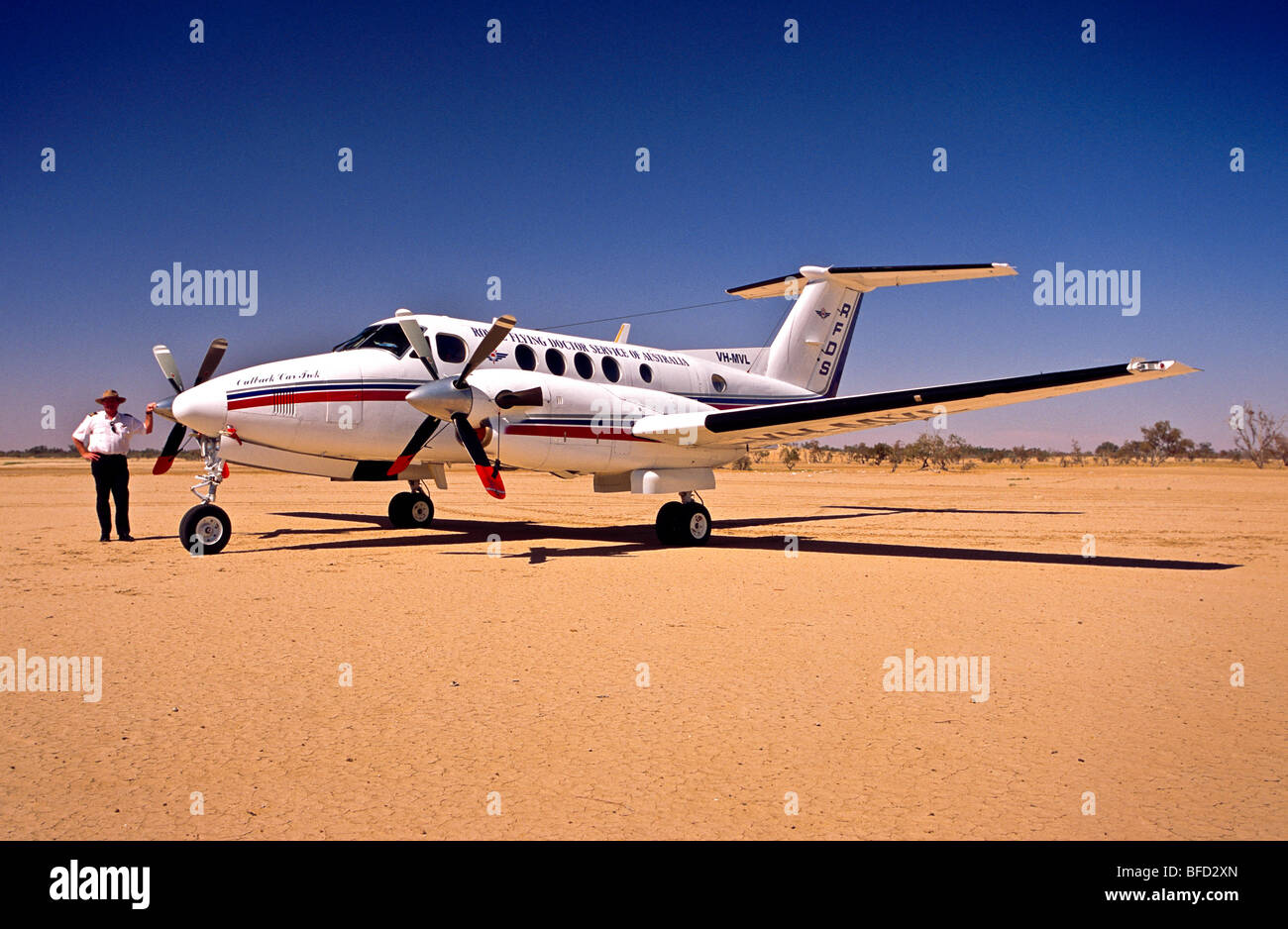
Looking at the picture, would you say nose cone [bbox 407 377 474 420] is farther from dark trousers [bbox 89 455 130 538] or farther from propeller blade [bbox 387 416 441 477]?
dark trousers [bbox 89 455 130 538]

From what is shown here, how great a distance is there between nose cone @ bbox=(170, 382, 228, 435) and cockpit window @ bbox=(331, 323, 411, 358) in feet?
7.17

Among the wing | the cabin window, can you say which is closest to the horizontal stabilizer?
the wing

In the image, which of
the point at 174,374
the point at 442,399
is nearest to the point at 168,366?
the point at 174,374

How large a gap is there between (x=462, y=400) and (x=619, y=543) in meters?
4.34

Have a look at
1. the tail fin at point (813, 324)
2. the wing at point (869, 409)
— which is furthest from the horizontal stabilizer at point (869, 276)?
the wing at point (869, 409)

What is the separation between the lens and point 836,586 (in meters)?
9.63

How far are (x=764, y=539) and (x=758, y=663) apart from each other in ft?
31.8

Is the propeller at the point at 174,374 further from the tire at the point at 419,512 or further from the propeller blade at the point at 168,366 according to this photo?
the tire at the point at 419,512

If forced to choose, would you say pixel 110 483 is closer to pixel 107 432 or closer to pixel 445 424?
pixel 107 432

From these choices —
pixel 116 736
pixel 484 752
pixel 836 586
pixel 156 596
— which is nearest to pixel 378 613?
pixel 156 596

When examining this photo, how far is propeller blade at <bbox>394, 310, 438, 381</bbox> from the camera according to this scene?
12969 mm

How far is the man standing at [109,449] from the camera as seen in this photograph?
13688 mm

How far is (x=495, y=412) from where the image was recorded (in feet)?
41.9

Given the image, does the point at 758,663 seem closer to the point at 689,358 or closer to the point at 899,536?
the point at 899,536
